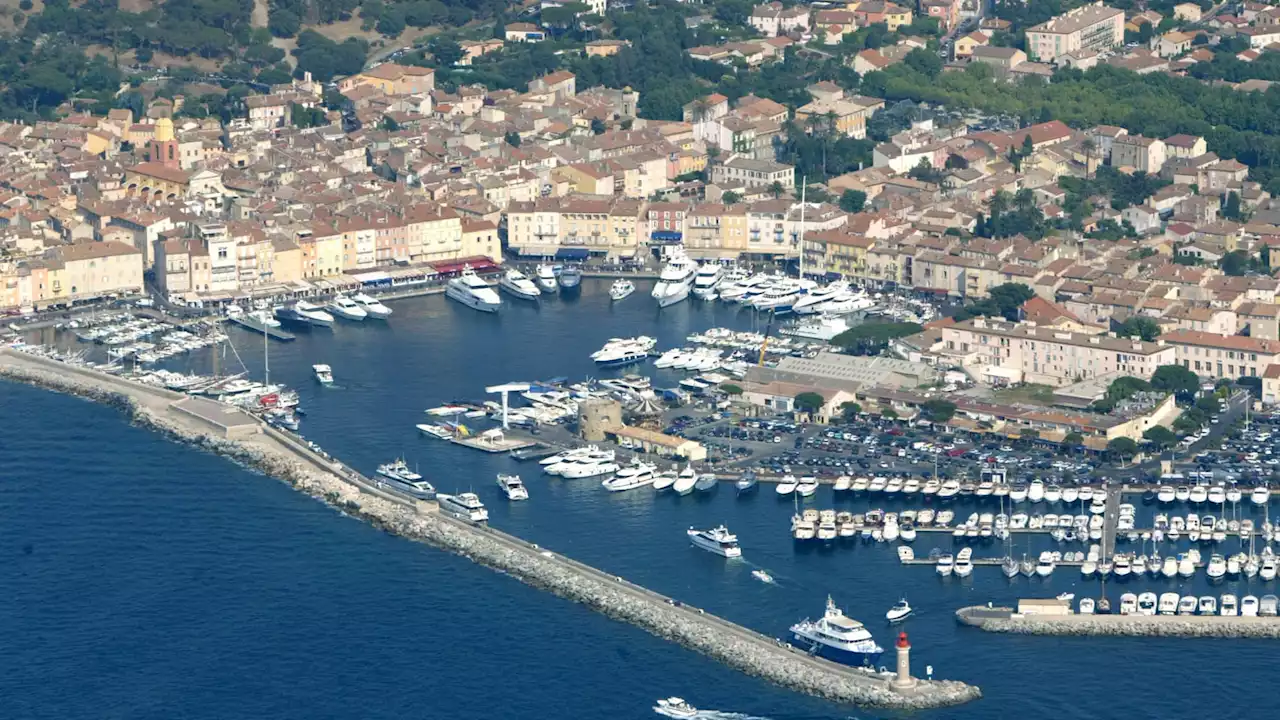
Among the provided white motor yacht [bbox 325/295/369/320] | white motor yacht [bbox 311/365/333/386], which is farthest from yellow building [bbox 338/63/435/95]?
white motor yacht [bbox 311/365/333/386]

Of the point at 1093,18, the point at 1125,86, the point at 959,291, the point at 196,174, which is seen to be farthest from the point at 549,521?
the point at 1093,18

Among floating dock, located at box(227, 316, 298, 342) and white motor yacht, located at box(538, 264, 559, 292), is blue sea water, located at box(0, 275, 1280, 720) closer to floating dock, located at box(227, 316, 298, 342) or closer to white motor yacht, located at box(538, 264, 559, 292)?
floating dock, located at box(227, 316, 298, 342)

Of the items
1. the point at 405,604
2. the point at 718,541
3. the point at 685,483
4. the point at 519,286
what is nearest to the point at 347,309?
the point at 519,286

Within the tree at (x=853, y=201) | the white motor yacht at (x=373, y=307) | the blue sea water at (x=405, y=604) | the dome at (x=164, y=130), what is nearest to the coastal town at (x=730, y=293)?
the dome at (x=164, y=130)

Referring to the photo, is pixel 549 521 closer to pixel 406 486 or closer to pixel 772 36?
pixel 406 486

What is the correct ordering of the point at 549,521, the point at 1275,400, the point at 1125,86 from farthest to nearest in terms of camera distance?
the point at 1125,86, the point at 1275,400, the point at 549,521
